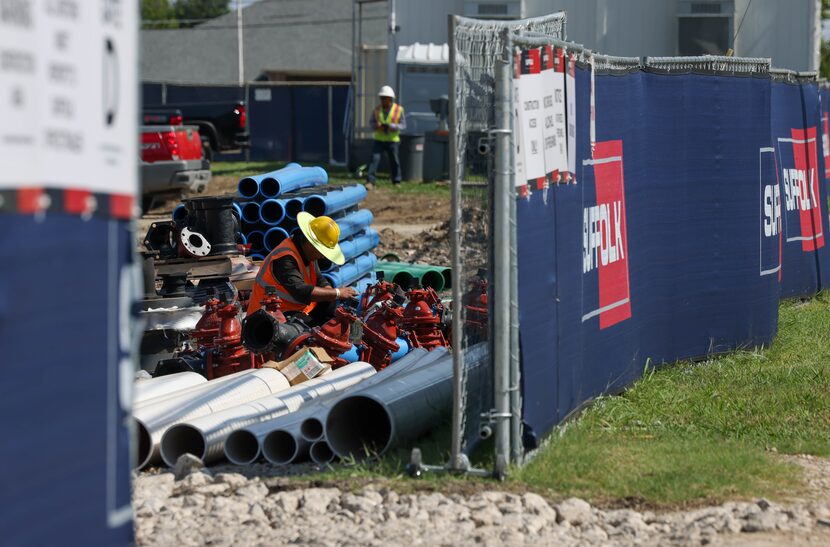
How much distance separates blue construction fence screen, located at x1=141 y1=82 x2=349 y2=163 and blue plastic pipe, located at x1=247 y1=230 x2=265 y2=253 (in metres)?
25.9

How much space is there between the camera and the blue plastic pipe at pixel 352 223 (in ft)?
43.0

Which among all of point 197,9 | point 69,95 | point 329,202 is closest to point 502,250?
point 69,95

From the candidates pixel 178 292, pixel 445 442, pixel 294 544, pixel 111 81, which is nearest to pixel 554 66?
pixel 445 442

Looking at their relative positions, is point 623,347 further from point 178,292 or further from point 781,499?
point 178,292

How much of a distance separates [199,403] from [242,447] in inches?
28.5

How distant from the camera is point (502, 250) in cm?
644

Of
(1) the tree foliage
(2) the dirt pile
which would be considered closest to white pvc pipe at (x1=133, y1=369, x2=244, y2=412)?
(2) the dirt pile

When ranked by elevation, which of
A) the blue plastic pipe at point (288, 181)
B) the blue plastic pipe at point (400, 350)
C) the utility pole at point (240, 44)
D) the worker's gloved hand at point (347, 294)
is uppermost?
the utility pole at point (240, 44)

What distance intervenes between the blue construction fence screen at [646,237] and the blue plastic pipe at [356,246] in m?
3.83

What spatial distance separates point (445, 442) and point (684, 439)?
1516 millimetres

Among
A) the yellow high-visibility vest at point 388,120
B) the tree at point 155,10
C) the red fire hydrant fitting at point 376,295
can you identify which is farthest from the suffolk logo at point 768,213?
the tree at point 155,10

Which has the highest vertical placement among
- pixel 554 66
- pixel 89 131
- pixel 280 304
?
pixel 554 66

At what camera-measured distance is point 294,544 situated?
5.70 meters

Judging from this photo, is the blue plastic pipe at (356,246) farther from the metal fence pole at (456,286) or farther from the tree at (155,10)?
the tree at (155,10)
